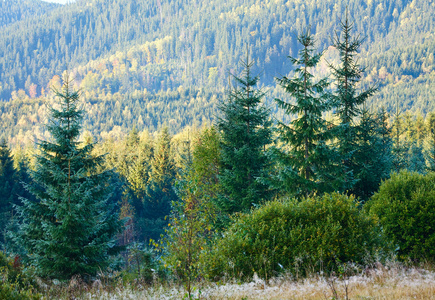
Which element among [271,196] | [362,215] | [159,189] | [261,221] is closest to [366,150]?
[271,196]

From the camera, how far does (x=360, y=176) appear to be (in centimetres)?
1844

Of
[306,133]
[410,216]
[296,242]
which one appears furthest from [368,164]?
[296,242]

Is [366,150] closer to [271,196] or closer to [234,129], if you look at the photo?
[271,196]

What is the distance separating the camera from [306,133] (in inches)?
609

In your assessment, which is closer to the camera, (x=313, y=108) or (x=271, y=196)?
(x=313, y=108)

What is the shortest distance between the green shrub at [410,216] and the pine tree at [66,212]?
35.6ft

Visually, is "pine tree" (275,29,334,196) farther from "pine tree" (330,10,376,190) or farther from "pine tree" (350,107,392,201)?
"pine tree" (350,107,392,201)

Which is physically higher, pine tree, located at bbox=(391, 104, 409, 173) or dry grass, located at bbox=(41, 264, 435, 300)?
pine tree, located at bbox=(391, 104, 409, 173)

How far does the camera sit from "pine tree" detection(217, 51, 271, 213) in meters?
19.4

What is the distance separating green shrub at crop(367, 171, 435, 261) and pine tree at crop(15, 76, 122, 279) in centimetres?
1086

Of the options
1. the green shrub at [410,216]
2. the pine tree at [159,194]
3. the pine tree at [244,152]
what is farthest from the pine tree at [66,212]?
the pine tree at [159,194]

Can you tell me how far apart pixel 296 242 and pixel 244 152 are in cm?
977

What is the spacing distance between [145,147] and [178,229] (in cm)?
5330

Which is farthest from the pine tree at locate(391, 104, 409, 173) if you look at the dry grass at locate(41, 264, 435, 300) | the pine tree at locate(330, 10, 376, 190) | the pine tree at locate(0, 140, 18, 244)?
the pine tree at locate(0, 140, 18, 244)
